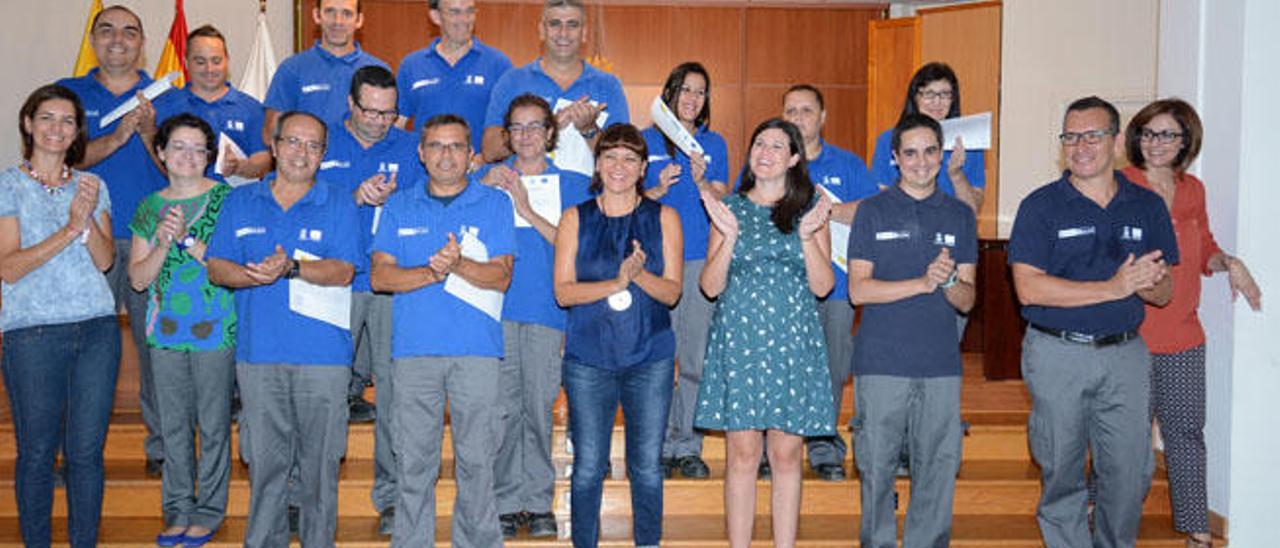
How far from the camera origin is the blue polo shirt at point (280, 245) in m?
4.27

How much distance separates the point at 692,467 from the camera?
17.0 ft

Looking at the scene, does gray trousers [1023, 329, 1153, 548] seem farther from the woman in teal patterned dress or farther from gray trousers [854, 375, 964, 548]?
the woman in teal patterned dress

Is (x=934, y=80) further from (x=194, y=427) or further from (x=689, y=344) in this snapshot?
(x=194, y=427)

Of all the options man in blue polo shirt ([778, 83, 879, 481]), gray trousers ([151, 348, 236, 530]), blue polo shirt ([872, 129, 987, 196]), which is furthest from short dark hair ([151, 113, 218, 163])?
blue polo shirt ([872, 129, 987, 196])

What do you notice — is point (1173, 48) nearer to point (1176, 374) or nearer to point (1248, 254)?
point (1248, 254)

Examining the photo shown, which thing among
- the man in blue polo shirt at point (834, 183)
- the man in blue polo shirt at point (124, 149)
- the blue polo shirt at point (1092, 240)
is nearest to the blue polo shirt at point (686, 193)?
the man in blue polo shirt at point (834, 183)

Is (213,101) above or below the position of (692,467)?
above

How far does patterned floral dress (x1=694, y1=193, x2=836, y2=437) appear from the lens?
165 inches

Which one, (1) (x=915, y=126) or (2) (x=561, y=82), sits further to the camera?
(2) (x=561, y=82)

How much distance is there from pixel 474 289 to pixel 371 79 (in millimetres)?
1043

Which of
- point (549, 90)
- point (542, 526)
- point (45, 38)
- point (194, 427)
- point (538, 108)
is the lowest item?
point (542, 526)

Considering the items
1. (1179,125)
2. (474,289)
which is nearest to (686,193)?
(474,289)

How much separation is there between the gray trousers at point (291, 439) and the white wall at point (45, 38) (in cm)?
362

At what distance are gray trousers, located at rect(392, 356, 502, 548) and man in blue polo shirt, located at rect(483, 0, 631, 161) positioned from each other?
3.34ft
